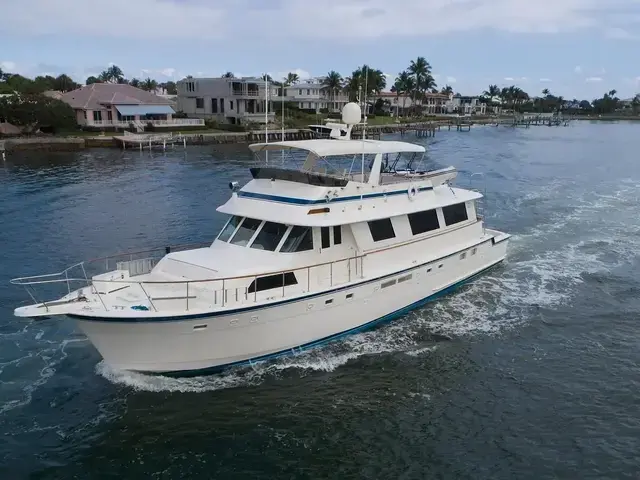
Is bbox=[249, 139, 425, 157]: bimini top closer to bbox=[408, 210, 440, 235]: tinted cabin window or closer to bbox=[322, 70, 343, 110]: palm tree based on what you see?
bbox=[408, 210, 440, 235]: tinted cabin window

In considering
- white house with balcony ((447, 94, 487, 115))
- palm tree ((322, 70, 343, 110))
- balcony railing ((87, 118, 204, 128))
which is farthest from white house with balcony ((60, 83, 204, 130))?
white house with balcony ((447, 94, 487, 115))

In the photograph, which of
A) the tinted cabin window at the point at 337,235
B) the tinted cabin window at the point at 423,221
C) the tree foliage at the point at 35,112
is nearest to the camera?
the tinted cabin window at the point at 337,235

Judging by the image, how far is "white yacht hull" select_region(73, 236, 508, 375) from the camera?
1127 centimetres

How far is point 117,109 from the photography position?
210 ft

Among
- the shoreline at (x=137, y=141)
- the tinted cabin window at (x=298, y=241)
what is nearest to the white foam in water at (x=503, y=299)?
the tinted cabin window at (x=298, y=241)

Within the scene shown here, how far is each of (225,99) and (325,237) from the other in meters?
62.8

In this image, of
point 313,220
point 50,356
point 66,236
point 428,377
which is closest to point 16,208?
point 66,236

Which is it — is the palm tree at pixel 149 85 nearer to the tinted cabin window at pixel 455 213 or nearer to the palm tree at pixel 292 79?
the palm tree at pixel 292 79

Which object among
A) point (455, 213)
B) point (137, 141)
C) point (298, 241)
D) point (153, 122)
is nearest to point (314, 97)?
point (153, 122)

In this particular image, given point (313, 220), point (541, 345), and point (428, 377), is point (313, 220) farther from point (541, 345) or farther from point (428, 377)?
point (541, 345)

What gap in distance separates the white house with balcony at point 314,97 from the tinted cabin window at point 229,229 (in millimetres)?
78169

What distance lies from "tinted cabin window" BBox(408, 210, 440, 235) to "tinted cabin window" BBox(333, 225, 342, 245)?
2734 mm

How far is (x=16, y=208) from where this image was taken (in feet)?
93.4

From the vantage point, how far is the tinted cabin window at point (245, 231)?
14.0 m
